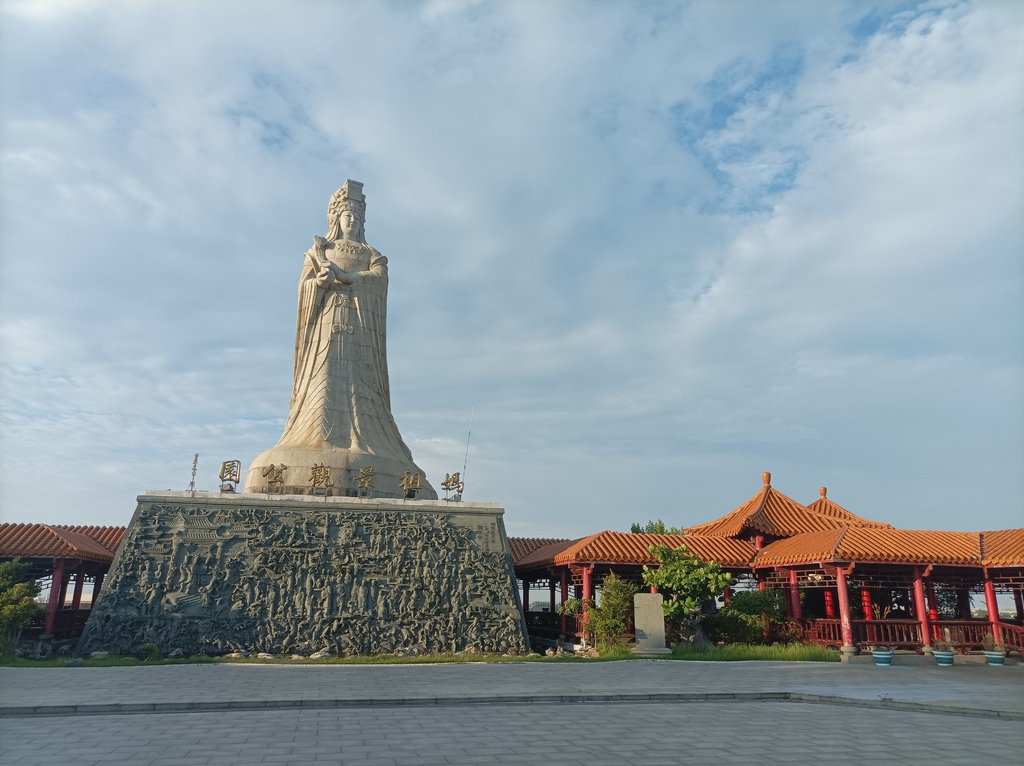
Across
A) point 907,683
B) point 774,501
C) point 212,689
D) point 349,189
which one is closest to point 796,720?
point 907,683

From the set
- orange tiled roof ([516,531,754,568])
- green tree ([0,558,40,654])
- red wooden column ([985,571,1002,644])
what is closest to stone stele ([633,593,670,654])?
orange tiled roof ([516,531,754,568])

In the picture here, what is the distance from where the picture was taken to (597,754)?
5.41 meters

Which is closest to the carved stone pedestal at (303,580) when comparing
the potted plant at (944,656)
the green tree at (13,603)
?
the green tree at (13,603)

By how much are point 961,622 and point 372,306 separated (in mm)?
14552

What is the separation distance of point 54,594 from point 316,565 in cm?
491

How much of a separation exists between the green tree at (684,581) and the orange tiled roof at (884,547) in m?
1.75

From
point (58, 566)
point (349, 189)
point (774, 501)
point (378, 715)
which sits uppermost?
point (349, 189)

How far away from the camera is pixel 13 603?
11.5 metres

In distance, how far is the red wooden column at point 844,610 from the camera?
12.8 m

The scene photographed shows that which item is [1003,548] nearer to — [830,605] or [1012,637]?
[1012,637]

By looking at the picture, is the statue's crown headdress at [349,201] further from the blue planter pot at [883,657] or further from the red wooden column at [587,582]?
the blue planter pot at [883,657]

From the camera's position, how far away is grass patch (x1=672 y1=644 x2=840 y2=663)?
495 inches

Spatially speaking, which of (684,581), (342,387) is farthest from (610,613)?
(342,387)

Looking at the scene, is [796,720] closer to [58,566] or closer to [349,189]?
[58,566]
